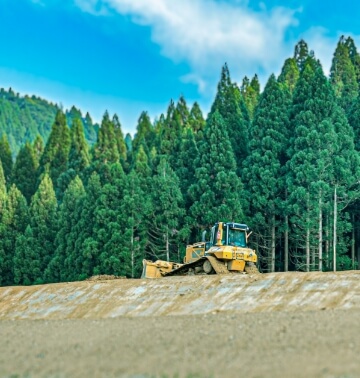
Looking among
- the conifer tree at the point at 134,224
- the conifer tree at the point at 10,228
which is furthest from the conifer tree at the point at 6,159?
the conifer tree at the point at 134,224

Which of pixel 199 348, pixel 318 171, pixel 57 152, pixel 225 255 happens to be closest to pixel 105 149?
pixel 57 152

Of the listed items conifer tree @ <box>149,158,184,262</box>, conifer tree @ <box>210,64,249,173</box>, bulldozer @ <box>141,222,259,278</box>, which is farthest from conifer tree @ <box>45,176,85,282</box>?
bulldozer @ <box>141,222,259,278</box>

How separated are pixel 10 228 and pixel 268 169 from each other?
78.5ft

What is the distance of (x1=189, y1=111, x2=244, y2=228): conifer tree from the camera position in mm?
40500

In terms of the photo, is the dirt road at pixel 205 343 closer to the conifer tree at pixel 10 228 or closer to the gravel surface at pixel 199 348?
the gravel surface at pixel 199 348

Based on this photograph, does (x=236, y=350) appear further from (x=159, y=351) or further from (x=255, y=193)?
(x=255, y=193)

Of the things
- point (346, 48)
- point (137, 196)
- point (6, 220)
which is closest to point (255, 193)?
point (137, 196)

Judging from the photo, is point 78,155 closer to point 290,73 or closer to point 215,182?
point 290,73

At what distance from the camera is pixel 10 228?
53656 millimetres

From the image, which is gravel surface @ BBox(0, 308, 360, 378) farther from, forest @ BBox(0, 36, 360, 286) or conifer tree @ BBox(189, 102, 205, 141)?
conifer tree @ BBox(189, 102, 205, 141)

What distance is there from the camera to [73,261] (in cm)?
4491

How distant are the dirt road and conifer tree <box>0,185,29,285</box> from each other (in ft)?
109

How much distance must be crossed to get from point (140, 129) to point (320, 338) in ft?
225

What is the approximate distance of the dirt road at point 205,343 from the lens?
1084 centimetres
